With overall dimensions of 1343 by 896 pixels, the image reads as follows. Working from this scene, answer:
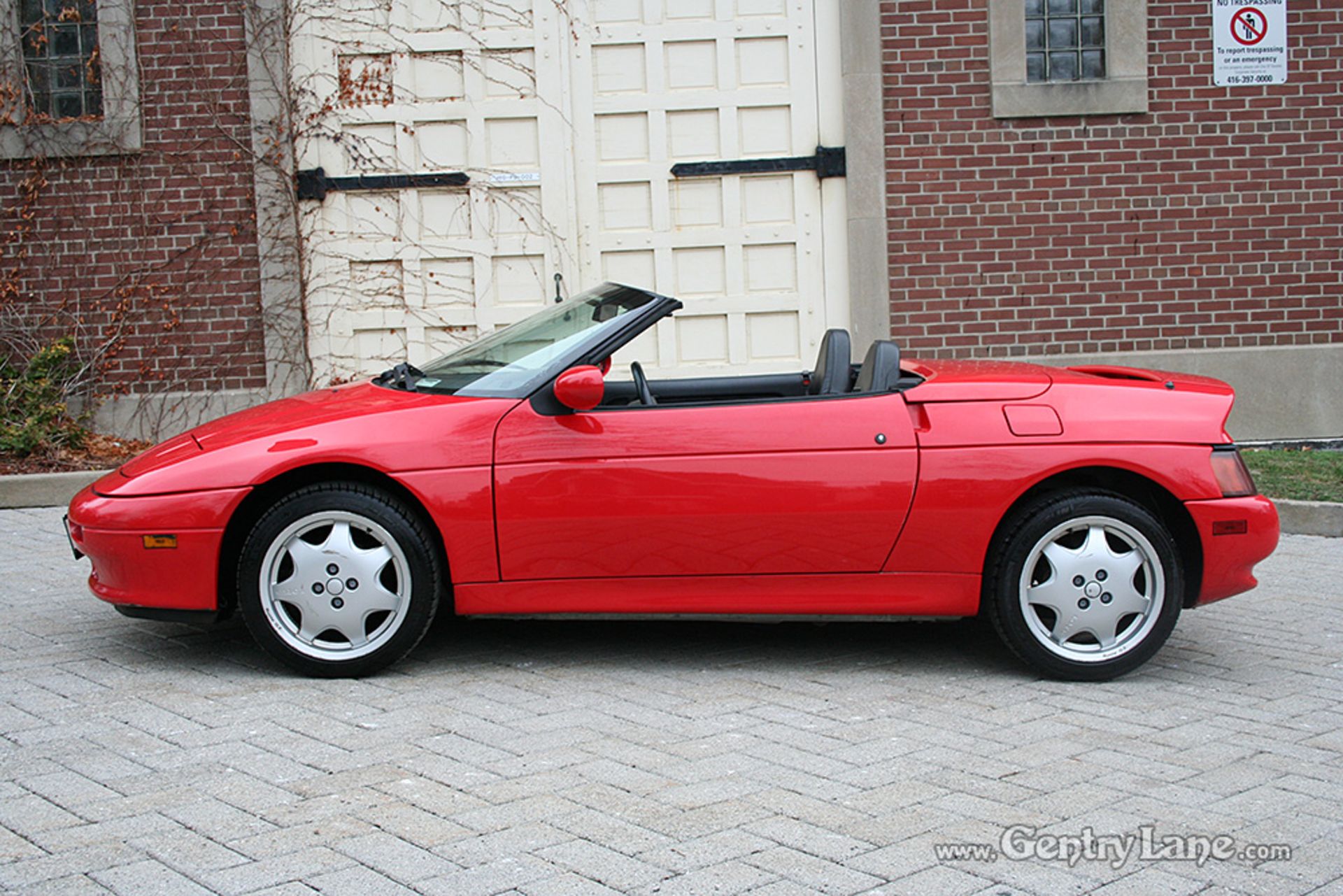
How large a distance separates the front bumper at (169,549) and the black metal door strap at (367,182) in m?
5.53

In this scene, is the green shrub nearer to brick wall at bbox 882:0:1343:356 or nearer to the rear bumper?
brick wall at bbox 882:0:1343:356

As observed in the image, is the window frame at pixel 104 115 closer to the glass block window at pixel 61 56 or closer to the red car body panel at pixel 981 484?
the glass block window at pixel 61 56

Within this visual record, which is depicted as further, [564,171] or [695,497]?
[564,171]

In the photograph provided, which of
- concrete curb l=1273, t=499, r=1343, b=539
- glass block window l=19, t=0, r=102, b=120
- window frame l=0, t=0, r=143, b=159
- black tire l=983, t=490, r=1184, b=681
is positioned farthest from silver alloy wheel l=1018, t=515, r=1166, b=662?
glass block window l=19, t=0, r=102, b=120

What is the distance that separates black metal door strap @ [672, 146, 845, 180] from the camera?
9.78 metres

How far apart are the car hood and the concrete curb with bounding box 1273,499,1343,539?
4.57 m

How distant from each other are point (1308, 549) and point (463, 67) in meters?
6.28

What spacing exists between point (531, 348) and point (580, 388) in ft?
1.56

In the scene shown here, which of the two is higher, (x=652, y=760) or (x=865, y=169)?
(x=865, y=169)

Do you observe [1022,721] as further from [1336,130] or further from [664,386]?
[1336,130]

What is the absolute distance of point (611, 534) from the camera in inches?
180

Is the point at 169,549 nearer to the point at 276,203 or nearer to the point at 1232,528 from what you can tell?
the point at 1232,528

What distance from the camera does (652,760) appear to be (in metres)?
3.80

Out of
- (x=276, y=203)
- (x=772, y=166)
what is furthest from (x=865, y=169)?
(x=276, y=203)
